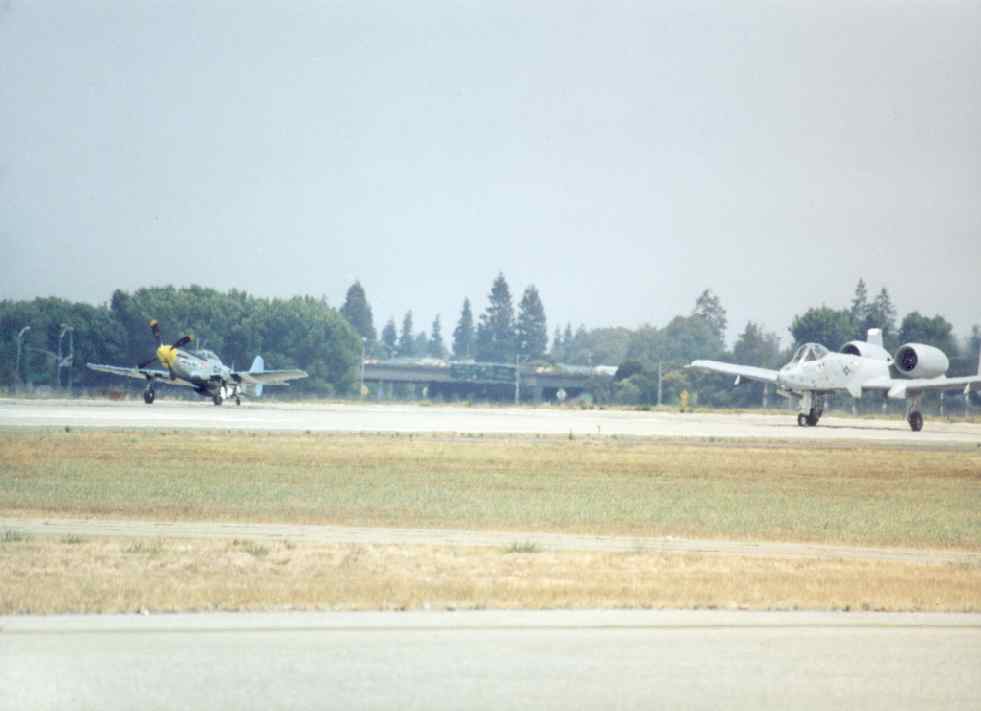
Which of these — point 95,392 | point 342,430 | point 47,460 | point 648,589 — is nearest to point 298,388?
point 95,392

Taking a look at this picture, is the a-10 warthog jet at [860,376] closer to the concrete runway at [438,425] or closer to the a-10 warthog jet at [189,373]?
the concrete runway at [438,425]

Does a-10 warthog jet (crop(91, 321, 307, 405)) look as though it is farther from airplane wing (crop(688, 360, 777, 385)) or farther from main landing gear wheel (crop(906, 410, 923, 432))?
main landing gear wheel (crop(906, 410, 923, 432))

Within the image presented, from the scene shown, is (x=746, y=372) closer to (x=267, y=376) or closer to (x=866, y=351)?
(x=866, y=351)

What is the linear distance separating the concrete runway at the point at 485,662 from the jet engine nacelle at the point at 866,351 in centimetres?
5278

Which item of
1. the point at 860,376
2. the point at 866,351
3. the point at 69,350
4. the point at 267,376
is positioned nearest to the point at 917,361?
the point at 866,351

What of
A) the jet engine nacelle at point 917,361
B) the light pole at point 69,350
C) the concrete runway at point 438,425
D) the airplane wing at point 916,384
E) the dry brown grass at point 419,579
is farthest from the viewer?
the light pole at point 69,350

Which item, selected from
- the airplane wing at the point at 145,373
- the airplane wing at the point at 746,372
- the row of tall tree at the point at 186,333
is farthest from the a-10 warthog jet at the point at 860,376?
the row of tall tree at the point at 186,333

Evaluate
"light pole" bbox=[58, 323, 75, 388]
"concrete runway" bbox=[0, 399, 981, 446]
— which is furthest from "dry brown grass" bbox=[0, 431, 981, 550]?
"light pole" bbox=[58, 323, 75, 388]

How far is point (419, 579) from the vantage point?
13.7 metres

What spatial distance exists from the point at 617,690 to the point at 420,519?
1217cm

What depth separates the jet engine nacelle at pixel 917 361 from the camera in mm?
61625

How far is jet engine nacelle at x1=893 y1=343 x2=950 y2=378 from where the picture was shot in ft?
202

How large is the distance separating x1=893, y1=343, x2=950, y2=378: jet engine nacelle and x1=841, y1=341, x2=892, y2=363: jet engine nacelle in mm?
920

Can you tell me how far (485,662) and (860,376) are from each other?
5444 cm
